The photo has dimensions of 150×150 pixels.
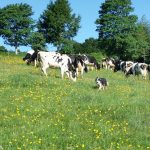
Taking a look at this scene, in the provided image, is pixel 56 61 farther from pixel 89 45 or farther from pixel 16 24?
pixel 89 45

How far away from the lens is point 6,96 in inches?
869

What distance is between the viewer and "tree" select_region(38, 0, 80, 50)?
291ft

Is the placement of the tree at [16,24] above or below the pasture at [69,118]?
above

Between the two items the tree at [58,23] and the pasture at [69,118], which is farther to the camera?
the tree at [58,23]

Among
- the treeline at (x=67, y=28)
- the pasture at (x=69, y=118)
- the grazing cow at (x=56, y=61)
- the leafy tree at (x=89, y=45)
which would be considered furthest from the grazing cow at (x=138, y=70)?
Result: the leafy tree at (x=89, y=45)

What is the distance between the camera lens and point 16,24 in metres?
94.9

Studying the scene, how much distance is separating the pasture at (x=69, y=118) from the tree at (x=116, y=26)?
66.9 metres

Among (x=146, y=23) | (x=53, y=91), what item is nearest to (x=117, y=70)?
(x=53, y=91)

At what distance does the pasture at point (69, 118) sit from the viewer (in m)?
15.2

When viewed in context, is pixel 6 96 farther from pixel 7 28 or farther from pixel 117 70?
pixel 7 28

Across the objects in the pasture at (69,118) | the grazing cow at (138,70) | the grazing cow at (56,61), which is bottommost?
→ the pasture at (69,118)

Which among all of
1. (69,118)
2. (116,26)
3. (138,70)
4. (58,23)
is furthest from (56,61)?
(116,26)

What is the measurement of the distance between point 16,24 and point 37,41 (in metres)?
7.56

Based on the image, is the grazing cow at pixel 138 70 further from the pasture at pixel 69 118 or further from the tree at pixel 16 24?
the tree at pixel 16 24
